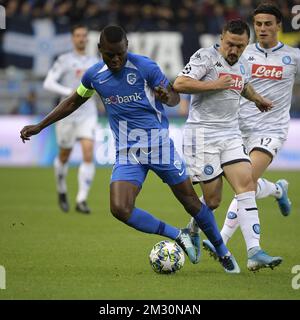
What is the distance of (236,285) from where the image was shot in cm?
784

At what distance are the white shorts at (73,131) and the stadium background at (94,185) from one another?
1139mm

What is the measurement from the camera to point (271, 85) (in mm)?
9898

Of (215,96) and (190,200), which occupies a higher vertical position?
(215,96)

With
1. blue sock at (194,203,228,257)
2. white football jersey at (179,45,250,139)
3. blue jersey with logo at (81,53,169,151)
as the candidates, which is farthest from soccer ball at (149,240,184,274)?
white football jersey at (179,45,250,139)

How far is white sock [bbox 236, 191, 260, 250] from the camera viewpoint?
8.56 metres

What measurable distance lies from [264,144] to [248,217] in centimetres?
138

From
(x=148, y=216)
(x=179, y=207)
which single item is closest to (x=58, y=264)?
(x=148, y=216)

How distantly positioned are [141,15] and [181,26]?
1215 millimetres

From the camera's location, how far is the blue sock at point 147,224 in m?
8.38

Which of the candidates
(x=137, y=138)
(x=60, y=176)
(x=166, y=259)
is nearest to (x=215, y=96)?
(x=137, y=138)

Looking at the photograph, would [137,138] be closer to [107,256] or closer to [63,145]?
[107,256]

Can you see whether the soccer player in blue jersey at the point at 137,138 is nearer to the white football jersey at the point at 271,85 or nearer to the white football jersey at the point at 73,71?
the white football jersey at the point at 271,85

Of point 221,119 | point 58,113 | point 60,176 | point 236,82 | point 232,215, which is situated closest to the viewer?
point 58,113

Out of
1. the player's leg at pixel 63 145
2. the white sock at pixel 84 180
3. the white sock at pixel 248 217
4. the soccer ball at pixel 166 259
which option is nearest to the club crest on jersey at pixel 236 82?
the white sock at pixel 248 217
